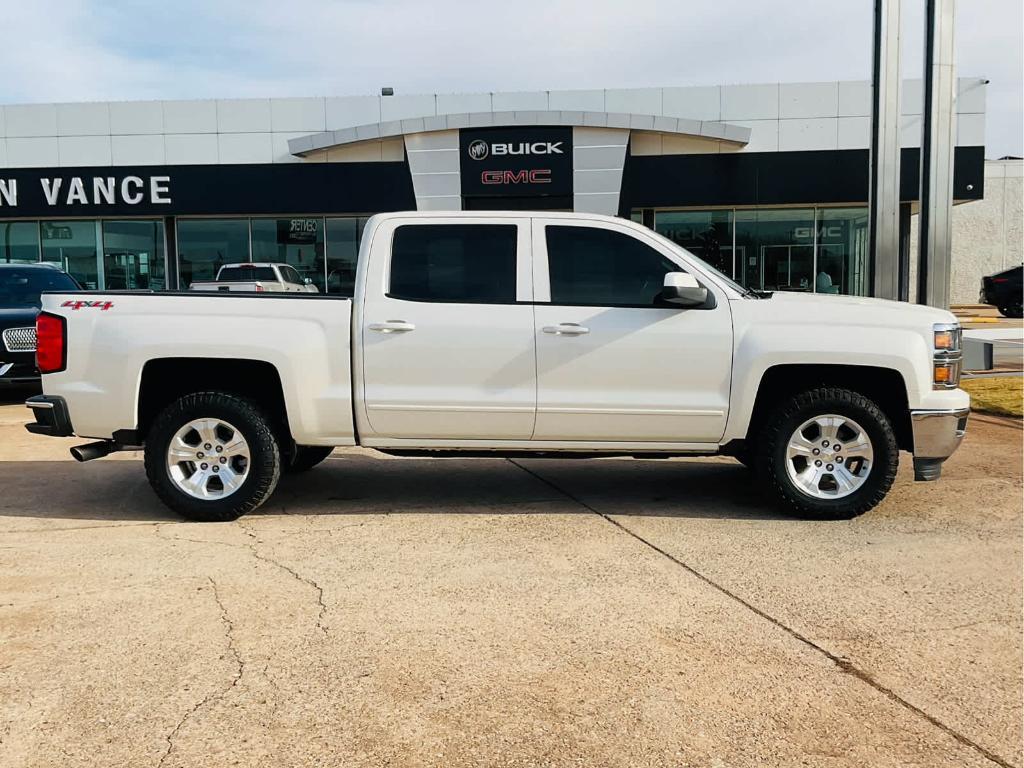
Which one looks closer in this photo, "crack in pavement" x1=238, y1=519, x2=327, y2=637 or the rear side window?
"crack in pavement" x1=238, y1=519, x2=327, y2=637

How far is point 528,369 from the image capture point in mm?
6023

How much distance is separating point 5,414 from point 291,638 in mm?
9246

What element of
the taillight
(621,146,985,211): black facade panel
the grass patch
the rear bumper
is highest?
(621,146,985,211): black facade panel

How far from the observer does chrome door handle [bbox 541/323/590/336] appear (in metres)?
5.98

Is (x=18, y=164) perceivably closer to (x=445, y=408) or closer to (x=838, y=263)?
(x=838, y=263)

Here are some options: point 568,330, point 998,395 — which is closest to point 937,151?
point 998,395

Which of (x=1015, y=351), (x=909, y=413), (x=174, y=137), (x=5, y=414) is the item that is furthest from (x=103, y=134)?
(x=909, y=413)

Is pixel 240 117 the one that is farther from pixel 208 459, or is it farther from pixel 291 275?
pixel 208 459

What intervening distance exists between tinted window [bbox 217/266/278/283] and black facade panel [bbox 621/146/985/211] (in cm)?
936

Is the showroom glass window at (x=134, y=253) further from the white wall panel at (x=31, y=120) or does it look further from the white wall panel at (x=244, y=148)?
the white wall panel at (x=244, y=148)

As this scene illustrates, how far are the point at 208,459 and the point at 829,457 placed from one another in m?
4.08

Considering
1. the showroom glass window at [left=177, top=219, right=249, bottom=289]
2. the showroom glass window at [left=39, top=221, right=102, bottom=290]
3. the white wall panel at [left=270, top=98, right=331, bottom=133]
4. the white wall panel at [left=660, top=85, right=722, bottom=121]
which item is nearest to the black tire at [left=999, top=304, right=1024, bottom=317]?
the white wall panel at [left=660, top=85, right=722, bottom=121]

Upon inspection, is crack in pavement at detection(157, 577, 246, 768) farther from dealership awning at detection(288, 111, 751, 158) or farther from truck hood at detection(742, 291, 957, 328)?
dealership awning at detection(288, 111, 751, 158)

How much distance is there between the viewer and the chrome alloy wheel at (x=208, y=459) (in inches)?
240
